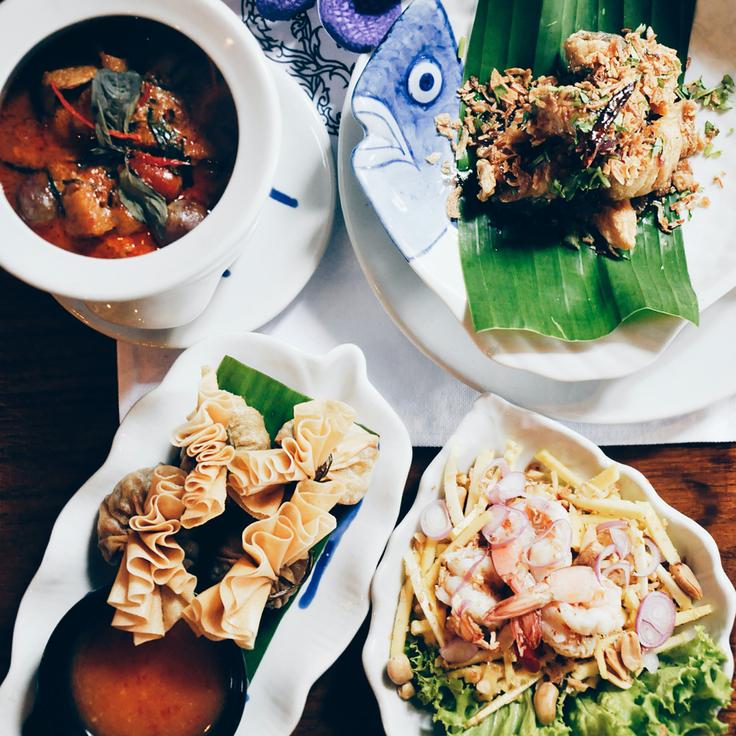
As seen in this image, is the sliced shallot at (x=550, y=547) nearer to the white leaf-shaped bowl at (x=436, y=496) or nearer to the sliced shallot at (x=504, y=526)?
the sliced shallot at (x=504, y=526)

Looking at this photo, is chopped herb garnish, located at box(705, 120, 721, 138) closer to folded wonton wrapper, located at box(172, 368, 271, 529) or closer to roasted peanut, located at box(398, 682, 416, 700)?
folded wonton wrapper, located at box(172, 368, 271, 529)

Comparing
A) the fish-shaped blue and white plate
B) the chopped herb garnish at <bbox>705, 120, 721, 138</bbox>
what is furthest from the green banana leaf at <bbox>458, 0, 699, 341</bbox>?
the chopped herb garnish at <bbox>705, 120, 721, 138</bbox>

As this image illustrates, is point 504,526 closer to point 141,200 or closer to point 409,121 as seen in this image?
point 409,121

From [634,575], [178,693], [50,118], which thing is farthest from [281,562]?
[50,118]

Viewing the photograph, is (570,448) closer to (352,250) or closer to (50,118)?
(352,250)

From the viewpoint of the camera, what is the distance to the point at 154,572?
4.96ft

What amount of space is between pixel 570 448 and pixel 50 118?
116 cm

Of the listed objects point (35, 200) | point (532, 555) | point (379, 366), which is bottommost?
point (532, 555)

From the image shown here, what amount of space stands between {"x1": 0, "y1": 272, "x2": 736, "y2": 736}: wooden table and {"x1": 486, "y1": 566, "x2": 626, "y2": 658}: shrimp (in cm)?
32

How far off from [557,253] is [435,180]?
0.93 feet

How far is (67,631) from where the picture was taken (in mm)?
1536

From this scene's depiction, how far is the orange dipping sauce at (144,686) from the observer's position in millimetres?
1551

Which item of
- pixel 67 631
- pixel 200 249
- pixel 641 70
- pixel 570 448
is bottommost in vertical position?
pixel 67 631

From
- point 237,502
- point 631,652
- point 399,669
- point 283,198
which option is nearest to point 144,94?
point 283,198
